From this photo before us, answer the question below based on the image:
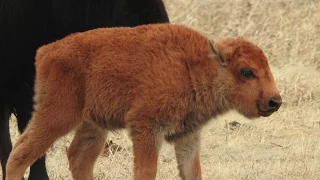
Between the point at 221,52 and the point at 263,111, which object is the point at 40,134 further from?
the point at 263,111

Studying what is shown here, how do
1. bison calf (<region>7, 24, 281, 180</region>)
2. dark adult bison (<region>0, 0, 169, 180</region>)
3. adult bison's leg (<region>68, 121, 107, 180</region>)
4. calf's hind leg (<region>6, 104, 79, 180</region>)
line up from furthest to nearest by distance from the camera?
dark adult bison (<region>0, 0, 169, 180</region>)
adult bison's leg (<region>68, 121, 107, 180</region>)
calf's hind leg (<region>6, 104, 79, 180</region>)
bison calf (<region>7, 24, 281, 180</region>)

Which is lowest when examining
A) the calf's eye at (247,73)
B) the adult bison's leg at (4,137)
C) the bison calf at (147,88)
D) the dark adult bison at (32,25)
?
the adult bison's leg at (4,137)

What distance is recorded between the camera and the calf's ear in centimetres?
585

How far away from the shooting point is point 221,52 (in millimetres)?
5871

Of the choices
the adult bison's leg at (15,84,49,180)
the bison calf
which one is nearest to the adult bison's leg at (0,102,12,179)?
the adult bison's leg at (15,84,49,180)

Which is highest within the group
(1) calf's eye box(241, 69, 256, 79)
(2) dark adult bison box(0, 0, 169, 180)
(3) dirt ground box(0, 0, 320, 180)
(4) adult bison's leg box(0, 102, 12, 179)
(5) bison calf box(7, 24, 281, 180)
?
(1) calf's eye box(241, 69, 256, 79)

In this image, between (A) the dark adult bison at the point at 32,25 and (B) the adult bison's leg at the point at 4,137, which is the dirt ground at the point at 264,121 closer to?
(B) the adult bison's leg at the point at 4,137

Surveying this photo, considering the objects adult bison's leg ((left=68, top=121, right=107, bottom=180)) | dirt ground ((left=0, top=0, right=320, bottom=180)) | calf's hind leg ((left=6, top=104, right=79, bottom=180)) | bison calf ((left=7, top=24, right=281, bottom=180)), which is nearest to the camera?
bison calf ((left=7, top=24, right=281, bottom=180))

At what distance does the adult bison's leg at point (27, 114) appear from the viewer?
7453 millimetres

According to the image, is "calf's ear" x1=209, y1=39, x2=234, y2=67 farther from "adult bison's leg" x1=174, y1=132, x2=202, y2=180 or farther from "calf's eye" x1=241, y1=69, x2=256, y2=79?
"adult bison's leg" x1=174, y1=132, x2=202, y2=180

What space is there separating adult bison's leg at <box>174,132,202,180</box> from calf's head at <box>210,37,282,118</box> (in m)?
0.51

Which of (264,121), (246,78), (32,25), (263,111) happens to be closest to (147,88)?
(246,78)

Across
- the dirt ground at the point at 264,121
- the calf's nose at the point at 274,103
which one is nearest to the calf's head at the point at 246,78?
the calf's nose at the point at 274,103

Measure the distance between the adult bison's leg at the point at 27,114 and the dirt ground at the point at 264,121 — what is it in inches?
11.3
